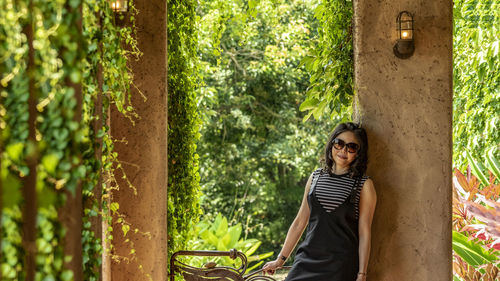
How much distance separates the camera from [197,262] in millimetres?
6430

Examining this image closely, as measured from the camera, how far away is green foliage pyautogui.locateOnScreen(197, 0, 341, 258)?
29.3 feet

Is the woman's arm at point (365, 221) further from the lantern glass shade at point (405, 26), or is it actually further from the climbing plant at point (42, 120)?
the climbing plant at point (42, 120)

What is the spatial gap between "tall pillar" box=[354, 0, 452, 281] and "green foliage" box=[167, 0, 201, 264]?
1.41m

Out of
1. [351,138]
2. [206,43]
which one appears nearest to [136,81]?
[351,138]

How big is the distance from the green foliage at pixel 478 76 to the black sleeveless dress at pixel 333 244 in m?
2.24

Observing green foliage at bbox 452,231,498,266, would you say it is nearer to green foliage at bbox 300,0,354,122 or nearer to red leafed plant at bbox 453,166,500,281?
red leafed plant at bbox 453,166,500,281

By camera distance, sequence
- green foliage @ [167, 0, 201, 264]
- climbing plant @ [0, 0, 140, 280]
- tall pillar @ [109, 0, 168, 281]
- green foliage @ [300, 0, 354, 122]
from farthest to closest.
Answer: green foliage @ [167, 0, 201, 264] < tall pillar @ [109, 0, 168, 281] < green foliage @ [300, 0, 354, 122] < climbing plant @ [0, 0, 140, 280]

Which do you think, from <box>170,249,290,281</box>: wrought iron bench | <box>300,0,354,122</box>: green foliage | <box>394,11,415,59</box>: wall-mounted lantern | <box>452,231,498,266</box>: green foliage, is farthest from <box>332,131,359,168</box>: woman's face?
<box>452,231,498,266</box>: green foliage

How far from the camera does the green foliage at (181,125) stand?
12.3 ft

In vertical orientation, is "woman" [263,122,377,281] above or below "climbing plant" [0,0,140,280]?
below

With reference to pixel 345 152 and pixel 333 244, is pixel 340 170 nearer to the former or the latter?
pixel 345 152

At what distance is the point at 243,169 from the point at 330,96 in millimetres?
6525

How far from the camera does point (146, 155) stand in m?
3.32

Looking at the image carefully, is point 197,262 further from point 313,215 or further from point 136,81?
point 313,215
